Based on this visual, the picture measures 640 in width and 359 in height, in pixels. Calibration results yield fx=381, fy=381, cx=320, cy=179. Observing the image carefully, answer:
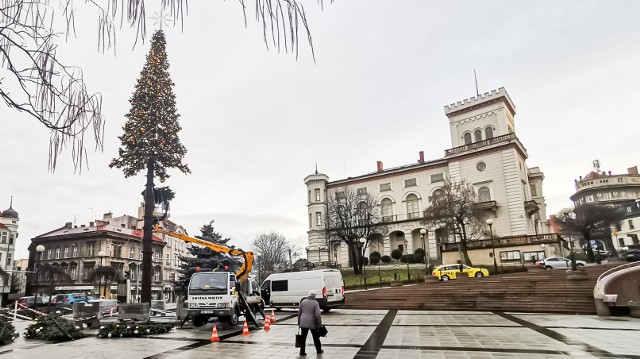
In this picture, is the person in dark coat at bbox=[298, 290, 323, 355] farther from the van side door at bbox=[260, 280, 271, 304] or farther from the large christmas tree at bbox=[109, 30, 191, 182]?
the van side door at bbox=[260, 280, 271, 304]

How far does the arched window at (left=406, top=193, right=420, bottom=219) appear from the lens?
54.9 meters

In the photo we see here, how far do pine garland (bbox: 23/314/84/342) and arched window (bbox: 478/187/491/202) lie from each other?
44926mm

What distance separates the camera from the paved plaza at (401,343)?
929cm

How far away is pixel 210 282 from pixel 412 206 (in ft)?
142

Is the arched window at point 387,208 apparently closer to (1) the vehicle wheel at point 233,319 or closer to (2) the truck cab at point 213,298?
(1) the vehicle wheel at point 233,319

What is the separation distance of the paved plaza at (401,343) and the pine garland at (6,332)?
272 mm

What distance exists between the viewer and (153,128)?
21344mm

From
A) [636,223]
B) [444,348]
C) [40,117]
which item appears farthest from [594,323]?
[636,223]

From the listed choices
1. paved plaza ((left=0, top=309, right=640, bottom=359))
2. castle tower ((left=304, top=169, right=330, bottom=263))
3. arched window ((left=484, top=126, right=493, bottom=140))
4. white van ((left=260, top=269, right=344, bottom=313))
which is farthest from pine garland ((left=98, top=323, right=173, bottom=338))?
arched window ((left=484, top=126, right=493, bottom=140))

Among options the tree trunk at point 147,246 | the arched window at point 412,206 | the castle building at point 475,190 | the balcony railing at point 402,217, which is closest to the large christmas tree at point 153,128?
the tree trunk at point 147,246

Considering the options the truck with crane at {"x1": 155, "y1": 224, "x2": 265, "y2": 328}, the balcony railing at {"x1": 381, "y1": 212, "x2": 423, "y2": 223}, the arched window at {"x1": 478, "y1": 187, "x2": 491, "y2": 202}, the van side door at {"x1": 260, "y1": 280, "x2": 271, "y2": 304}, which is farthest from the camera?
the balcony railing at {"x1": 381, "y1": 212, "x2": 423, "y2": 223}

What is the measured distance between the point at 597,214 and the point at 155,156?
190 feet

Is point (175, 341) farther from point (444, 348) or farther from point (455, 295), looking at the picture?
point (455, 295)

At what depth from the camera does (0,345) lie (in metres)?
11.8
